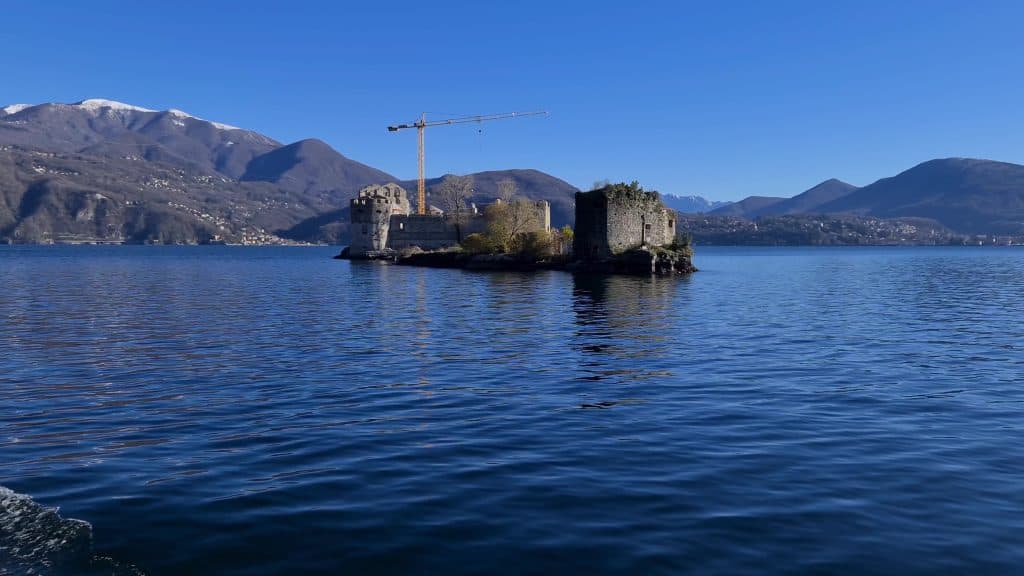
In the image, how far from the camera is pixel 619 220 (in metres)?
75.3

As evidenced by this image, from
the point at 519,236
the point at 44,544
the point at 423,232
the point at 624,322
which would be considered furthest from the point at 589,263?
the point at 44,544

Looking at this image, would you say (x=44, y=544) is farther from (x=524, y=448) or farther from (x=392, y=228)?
(x=392, y=228)

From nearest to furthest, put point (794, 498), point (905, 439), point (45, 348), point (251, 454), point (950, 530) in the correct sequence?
point (950, 530)
point (794, 498)
point (251, 454)
point (905, 439)
point (45, 348)

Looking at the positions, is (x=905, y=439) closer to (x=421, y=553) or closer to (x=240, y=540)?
(x=421, y=553)

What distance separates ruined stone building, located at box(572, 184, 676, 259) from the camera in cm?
7525

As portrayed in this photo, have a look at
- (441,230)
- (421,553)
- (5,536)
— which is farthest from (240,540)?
(441,230)

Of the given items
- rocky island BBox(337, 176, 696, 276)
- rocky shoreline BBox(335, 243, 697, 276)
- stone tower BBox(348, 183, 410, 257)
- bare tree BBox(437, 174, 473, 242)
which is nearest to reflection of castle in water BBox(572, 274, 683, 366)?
rocky shoreline BBox(335, 243, 697, 276)

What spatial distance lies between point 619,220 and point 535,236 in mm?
15874

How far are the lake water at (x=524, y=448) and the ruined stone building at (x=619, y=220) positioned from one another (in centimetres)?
4799

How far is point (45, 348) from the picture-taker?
23375mm

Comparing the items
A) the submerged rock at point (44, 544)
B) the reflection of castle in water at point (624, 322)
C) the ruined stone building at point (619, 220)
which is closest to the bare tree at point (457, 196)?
the ruined stone building at point (619, 220)

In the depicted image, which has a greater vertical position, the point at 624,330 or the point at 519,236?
the point at 519,236

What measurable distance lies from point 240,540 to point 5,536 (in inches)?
105

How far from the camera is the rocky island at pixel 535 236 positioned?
75.2 meters
